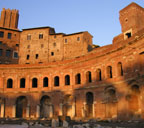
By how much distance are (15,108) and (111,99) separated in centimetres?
1509

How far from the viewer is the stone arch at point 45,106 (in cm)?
3164

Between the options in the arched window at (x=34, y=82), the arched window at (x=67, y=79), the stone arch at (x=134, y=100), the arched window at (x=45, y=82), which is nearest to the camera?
the stone arch at (x=134, y=100)

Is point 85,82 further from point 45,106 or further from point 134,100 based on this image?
point 134,100

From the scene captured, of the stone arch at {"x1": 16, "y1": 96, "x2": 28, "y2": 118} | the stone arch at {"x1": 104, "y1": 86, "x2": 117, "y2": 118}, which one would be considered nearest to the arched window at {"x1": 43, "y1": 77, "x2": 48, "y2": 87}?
the stone arch at {"x1": 16, "y1": 96, "x2": 28, "y2": 118}

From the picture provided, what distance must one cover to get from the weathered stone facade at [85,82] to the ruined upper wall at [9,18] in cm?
1398

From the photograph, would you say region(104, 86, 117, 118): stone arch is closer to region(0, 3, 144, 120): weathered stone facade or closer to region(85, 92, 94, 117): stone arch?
region(0, 3, 144, 120): weathered stone facade

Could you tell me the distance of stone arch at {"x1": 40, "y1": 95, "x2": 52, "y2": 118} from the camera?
3164 centimetres

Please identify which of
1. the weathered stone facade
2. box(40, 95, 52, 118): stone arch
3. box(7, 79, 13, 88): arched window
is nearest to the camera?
the weathered stone facade

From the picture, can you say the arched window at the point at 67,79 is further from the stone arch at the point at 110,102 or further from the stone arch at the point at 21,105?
the stone arch at the point at 110,102

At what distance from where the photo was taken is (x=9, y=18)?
4744 centimetres

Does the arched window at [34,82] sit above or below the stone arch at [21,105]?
above

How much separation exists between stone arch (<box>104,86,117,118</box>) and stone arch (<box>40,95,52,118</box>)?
10.4 metres

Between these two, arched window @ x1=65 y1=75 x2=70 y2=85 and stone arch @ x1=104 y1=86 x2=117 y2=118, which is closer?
stone arch @ x1=104 y1=86 x2=117 y2=118

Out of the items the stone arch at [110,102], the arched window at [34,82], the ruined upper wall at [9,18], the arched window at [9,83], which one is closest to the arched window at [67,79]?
the arched window at [34,82]
